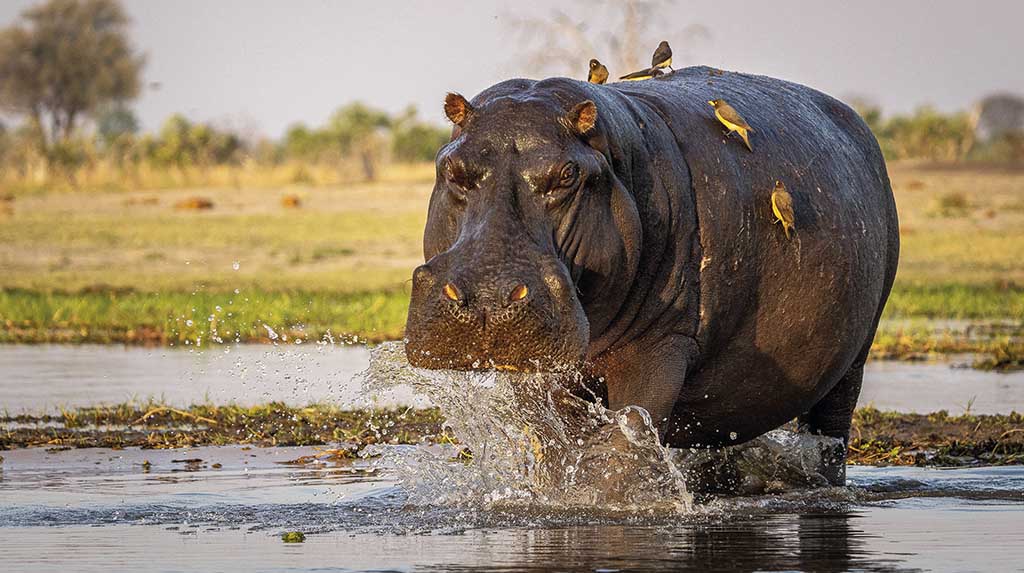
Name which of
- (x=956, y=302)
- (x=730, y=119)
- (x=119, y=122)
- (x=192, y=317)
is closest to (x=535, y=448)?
(x=730, y=119)

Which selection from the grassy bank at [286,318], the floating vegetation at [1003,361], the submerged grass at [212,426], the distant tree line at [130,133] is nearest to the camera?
the submerged grass at [212,426]

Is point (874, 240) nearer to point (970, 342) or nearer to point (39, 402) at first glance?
point (39, 402)

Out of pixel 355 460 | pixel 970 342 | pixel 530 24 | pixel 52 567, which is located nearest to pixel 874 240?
pixel 355 460

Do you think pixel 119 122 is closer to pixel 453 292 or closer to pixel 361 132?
pixel 361 132

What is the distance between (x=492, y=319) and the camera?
4.69 meters

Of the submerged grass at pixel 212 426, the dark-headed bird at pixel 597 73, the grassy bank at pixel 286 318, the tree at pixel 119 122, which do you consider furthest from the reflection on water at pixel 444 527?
the tree at pixel 119 122

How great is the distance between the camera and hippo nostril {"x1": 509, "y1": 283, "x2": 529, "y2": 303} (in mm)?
4664

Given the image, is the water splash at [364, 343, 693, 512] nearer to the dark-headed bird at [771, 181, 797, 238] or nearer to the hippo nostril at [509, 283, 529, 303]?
the hippo nostril at [509, 283, 529, 303]

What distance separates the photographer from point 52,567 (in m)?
4.81

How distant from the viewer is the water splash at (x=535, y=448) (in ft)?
17.9

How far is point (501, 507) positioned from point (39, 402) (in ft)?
14.4

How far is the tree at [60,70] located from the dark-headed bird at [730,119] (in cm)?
3740

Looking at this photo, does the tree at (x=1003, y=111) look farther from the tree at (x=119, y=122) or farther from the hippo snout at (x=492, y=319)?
the hippo snout at (x=492, y=319)

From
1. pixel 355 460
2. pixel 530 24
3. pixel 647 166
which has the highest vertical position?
pixel 530 24
